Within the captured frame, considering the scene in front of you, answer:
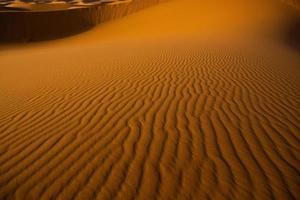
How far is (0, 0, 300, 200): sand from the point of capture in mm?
2512

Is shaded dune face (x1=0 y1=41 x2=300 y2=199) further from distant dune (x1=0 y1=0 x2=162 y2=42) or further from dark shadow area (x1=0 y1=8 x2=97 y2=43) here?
distant dune (x1=0 y1=0 x2=162 y2=42)

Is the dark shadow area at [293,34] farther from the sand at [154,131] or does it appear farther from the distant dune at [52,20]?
the distant dune at [52,20]

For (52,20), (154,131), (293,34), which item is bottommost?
(52,20)

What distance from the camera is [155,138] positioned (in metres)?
3.37

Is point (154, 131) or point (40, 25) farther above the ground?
point (154, 131)

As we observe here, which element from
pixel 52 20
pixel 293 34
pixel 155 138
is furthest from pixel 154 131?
pixel 52 20

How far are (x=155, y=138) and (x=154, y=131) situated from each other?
0.20m

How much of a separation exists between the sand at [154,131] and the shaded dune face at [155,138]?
0.04 ft

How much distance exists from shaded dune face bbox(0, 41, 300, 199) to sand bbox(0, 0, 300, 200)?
1cm

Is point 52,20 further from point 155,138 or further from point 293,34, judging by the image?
point 155,138

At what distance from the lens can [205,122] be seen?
3768 millimetres

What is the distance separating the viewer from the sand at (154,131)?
251cm

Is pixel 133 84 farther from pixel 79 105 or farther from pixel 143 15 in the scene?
pixel 143 15

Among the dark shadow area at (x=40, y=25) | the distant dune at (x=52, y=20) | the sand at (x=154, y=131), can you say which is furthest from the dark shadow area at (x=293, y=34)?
the dark shadow area at (x=40, y=25)
